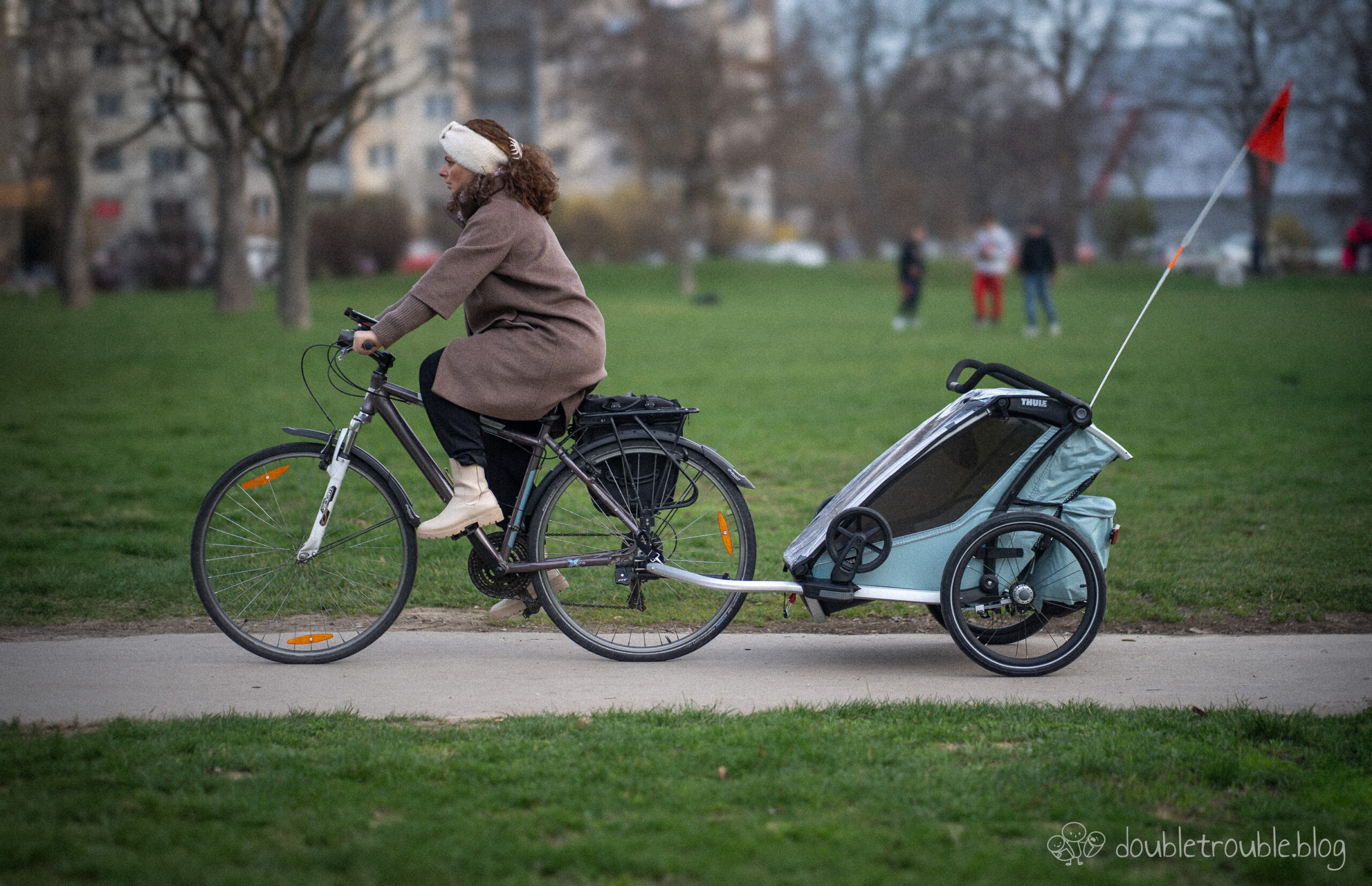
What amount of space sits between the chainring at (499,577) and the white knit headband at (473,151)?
1.37 meters

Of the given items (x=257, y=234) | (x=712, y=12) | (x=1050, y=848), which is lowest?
(x=1050, y=848)

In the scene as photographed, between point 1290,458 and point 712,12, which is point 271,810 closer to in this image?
point 1290,458

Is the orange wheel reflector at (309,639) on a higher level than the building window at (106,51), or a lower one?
lower

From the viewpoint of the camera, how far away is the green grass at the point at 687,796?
3.29m

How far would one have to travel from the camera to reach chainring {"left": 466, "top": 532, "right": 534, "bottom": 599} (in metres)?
5.23

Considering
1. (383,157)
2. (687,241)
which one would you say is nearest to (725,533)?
(687,241)

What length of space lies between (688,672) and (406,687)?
103 cm

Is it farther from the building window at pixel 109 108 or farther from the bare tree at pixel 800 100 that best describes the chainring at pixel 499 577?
the building window at pixel 109 108

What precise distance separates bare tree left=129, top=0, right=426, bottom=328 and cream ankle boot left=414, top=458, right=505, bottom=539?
1597 centimetres

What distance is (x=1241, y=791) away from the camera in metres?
3.83

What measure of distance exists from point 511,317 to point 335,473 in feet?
2.94

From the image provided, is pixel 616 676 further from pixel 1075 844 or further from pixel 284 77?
pixel 284 77

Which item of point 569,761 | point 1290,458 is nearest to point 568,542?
point 569,761

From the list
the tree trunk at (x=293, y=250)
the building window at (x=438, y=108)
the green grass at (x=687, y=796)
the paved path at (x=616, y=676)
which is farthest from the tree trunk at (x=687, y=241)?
the building window at (x=438, y=108)
